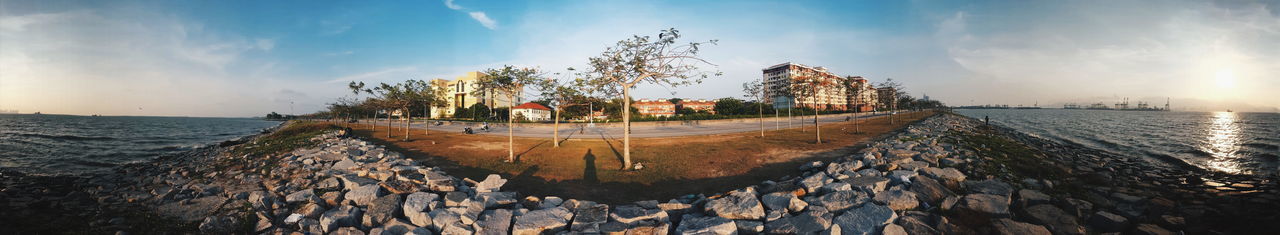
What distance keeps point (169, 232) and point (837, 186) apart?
1076 centimetres

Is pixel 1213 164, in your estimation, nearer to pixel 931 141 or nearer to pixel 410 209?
pixel 931 141

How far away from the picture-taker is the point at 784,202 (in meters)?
5.71

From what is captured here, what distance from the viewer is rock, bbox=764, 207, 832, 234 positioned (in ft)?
15.5

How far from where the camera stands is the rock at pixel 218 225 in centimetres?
529

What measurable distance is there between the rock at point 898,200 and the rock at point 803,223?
108cm

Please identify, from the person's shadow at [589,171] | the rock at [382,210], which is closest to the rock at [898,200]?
the person's shadow at [589,171]

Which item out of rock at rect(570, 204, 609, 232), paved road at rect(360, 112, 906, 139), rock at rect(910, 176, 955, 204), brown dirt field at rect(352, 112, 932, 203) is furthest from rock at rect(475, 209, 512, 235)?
paved road at rect(360, 112, 906, 139)

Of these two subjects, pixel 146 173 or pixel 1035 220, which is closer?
pixel 1035 220

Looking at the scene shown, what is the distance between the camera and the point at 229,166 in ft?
44.9

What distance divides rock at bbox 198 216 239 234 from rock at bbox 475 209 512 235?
3.70 metres

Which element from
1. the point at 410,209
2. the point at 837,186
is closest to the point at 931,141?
the point at 837,186

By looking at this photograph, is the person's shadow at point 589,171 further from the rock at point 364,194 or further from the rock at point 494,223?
the rock at point 364,194

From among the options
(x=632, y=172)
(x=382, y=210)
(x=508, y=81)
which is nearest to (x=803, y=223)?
(x=382, y=210)

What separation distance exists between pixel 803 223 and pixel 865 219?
2.55ft
